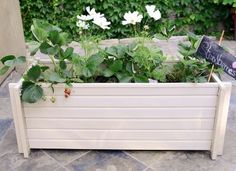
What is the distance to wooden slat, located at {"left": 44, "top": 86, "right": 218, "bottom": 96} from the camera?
5.40 ft

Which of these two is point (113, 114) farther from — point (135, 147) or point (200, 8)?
point (200, 8)

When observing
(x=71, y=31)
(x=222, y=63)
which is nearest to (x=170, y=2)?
(x=71, y=31)

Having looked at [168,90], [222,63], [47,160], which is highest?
[222,63]

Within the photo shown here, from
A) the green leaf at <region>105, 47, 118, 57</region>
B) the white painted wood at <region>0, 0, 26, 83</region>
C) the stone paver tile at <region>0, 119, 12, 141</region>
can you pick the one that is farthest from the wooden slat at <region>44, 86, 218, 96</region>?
the white painted wood at <region>0, 0, 26, 83</region>

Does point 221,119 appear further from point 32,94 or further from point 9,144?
point 9,144

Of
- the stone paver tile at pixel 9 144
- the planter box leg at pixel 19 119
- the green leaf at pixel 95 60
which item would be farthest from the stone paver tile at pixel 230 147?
the stone paver tile at pixel 9 144

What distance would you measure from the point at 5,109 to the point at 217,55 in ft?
5.20

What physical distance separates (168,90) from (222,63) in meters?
0.30

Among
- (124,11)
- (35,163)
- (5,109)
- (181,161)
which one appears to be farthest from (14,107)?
(124,11)

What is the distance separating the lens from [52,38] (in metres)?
1.63

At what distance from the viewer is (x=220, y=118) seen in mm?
1684

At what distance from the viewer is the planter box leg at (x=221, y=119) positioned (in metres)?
1.63

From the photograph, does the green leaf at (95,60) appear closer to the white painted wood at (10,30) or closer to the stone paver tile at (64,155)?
the stone paver tile at (64,155)

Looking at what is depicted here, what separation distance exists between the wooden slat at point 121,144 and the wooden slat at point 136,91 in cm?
30
